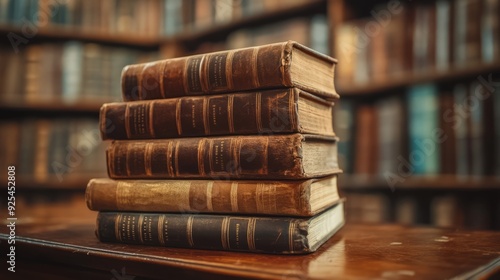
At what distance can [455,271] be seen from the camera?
55 centimetres

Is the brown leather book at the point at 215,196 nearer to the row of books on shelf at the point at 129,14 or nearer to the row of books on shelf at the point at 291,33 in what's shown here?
the row of books on shelf at the point at 291,33

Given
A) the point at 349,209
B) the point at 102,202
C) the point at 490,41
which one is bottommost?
the point at 349,209

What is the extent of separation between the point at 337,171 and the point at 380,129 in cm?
81

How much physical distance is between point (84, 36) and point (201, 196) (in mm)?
1701

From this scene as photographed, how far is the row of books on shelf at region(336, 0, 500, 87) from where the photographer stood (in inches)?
55.3

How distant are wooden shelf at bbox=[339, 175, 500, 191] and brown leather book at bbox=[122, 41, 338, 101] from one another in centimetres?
78

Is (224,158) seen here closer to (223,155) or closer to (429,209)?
(223,155)

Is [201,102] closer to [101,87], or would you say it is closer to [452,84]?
[452,84]

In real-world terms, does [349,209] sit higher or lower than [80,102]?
lower

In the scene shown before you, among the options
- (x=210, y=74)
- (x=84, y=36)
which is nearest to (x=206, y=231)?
(x=210, y=74)

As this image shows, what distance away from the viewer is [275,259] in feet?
2.08

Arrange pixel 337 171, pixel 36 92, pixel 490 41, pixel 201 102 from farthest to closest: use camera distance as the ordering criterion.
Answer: pixel 36 92 → pixel 490 41 → pixel 337 171 → pixel 201 102

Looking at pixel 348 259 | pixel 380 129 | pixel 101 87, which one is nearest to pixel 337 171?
pixel 348 259

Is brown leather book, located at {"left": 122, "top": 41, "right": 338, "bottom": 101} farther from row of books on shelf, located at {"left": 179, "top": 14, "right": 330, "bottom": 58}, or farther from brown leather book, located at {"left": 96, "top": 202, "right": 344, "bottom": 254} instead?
row of books on shelf, located at {"left": 179, "top": 14, "right": 330, "bottom": 58}
